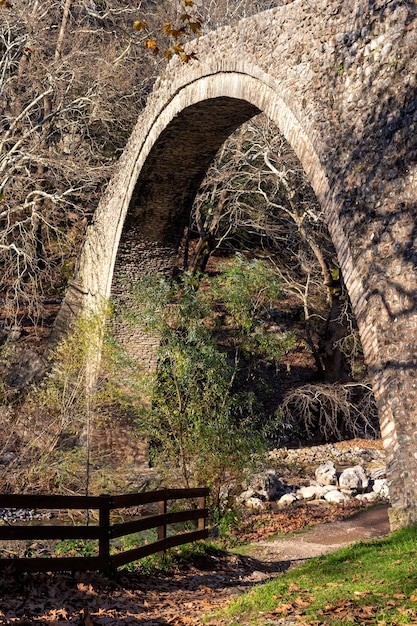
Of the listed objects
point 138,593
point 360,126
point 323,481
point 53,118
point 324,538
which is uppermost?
point 53,118

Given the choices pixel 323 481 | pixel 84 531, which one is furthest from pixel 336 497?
pixel 84 531

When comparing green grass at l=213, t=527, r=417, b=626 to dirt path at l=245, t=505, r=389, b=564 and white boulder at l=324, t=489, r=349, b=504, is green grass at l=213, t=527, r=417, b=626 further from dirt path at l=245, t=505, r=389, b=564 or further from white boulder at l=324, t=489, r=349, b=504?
white boulder at l=324, t=489, r=349, b=504

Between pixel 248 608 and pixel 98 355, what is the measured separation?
8.23 metres

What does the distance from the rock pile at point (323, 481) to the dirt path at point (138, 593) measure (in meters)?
3.75

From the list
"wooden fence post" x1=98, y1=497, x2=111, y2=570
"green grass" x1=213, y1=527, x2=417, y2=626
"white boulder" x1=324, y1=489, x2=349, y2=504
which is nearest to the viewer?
"green grass" x1=213, y1=527, x2=417, y2=626

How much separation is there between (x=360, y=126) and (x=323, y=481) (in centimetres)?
882

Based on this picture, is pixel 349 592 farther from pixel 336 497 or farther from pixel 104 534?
pixel 336 497

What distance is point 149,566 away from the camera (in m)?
7.33

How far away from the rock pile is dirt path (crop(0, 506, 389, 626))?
12.3 ft

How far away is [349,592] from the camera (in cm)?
445

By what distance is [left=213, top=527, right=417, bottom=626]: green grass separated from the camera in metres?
3.98

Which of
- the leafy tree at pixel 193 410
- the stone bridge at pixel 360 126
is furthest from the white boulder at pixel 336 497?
the stone bridge at pixel 360 126

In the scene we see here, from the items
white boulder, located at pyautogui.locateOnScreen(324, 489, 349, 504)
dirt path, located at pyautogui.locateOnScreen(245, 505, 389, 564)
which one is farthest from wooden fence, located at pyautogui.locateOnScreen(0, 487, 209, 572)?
white boulder, located at pyautogui.locateOnScreen(324, 489, 349, 504)

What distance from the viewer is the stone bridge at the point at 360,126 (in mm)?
6137
